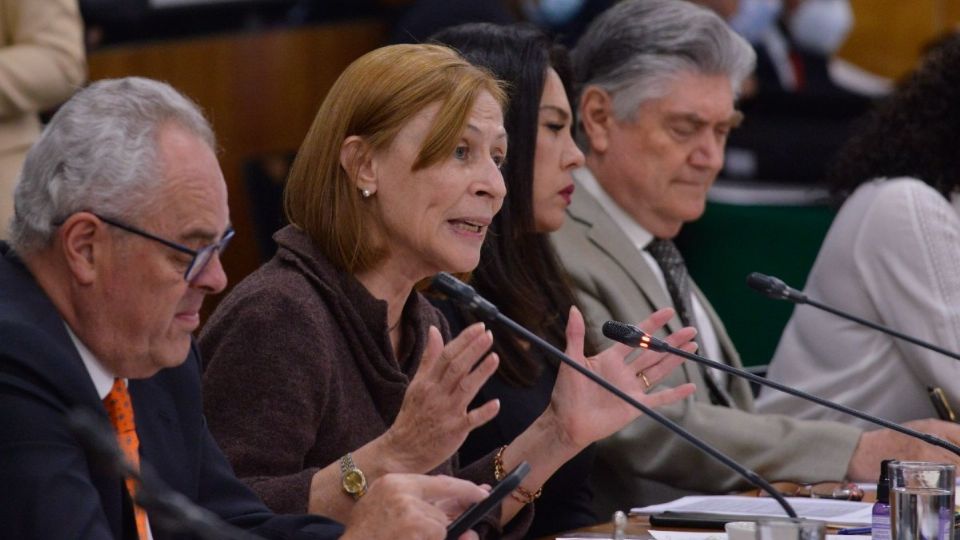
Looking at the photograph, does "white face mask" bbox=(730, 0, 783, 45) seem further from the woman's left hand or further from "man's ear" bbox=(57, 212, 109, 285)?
"man's ear" bbox=(57, 212, 109, 285)

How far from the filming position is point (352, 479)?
2.60 m

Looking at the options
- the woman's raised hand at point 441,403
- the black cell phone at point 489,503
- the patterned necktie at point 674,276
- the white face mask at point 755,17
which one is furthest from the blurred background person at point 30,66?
the white face mask at point 755,17

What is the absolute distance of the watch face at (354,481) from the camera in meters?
2.59

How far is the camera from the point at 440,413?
2484mm

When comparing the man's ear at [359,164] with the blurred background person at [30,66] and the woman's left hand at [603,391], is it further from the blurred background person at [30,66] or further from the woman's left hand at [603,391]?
the blurred background person at [30,66]

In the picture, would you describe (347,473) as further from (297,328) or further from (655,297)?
(655,297)

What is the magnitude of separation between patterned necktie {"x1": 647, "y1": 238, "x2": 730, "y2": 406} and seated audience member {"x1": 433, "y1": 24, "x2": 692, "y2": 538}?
0.50 meters

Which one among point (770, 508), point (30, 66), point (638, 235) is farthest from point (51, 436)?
point (30, 66)

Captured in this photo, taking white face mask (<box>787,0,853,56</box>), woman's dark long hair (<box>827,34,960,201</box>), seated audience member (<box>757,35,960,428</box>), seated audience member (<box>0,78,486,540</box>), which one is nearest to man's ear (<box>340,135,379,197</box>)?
seated audience member (<box>0,78,486,540</box>)

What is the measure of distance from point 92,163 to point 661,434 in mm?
1652

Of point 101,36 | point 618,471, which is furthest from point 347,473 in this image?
point 101,36

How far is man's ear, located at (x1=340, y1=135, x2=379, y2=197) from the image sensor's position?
2912 millimetres

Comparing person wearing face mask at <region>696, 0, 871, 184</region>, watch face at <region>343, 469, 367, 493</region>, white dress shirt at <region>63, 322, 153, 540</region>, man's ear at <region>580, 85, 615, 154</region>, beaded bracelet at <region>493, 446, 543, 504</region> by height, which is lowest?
person wearing face mask at <region>696, 0, 871, 184</region>

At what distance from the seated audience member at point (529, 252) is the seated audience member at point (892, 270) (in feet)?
2.89
